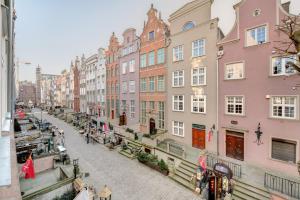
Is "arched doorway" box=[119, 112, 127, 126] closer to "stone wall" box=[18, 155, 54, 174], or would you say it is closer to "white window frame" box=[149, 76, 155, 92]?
"white window frame" box=[149, 76, 155, 92]

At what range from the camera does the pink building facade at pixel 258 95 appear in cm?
1179

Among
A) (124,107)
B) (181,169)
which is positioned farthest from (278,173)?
(124,107)

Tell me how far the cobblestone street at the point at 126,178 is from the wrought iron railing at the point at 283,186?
16.0 feet

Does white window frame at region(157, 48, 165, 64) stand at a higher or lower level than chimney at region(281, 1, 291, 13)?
lower

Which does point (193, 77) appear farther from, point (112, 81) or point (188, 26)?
point (112, 81)

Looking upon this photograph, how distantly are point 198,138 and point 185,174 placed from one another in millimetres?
4824

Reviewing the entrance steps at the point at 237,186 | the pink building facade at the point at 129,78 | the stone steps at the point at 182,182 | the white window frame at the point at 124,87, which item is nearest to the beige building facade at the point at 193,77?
the entrance steps at the point at 237,186

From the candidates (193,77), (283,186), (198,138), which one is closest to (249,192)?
(283,186)

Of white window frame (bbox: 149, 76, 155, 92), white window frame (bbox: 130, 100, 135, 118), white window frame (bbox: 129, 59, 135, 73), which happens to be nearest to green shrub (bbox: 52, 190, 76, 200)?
white window frame (bbox: 149, 76, 155, 92)

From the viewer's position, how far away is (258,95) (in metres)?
13.1

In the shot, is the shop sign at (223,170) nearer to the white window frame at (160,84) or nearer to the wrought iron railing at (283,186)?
the wrought iron railing at (283,186)

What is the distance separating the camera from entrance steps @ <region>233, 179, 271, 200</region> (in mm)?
10014

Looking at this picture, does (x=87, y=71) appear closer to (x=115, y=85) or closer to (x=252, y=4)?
(x=115, y=85)

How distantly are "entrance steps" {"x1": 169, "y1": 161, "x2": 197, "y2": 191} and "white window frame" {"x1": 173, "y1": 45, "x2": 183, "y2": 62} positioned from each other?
11.3 meters
